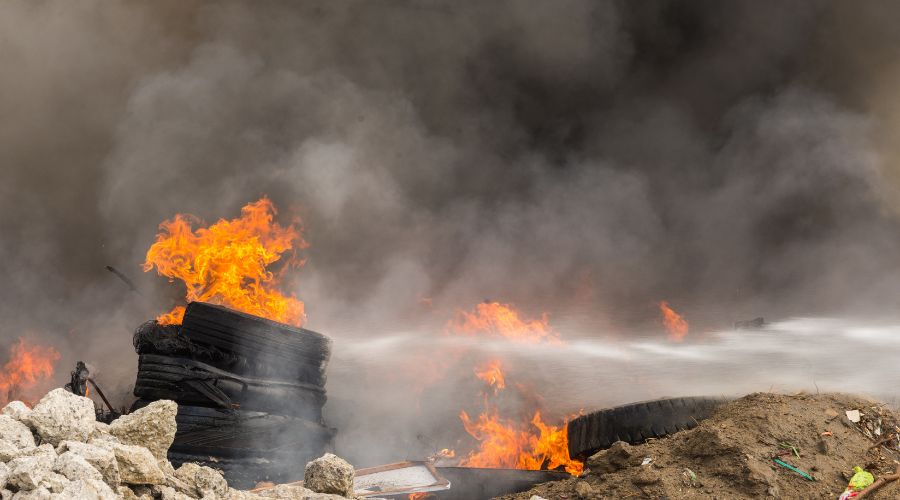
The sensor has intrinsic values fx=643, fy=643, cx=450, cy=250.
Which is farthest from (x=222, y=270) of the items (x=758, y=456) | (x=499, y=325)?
(x=758, y=456)

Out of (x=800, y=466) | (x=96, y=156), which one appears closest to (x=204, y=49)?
(x=96, y=156)

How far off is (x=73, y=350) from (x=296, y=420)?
6.80 meters

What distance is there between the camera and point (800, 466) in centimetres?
361

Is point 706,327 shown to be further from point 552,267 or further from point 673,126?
point 673,126

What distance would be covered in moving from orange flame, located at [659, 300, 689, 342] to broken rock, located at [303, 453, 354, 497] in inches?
276

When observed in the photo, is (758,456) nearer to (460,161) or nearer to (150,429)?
(150,429)

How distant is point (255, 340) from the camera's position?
545cm

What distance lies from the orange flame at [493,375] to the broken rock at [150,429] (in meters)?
4.75

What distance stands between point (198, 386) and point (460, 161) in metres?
7.93

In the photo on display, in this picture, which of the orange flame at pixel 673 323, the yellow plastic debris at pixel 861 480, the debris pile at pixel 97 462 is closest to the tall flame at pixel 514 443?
the yellow plastic debris at pixel 861 480

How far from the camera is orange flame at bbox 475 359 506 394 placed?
7.63 m

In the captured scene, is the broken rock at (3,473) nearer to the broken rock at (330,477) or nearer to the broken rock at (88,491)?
the broken rock at (88,491)

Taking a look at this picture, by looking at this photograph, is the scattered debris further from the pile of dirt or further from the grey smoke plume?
the grey smoke plume

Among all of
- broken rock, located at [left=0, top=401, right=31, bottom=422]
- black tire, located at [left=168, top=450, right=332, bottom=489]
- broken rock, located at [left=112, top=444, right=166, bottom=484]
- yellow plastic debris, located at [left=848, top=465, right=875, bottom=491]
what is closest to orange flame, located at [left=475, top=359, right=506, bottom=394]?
black tire, located at [left=168, top=450, right=332, bottom=489]
